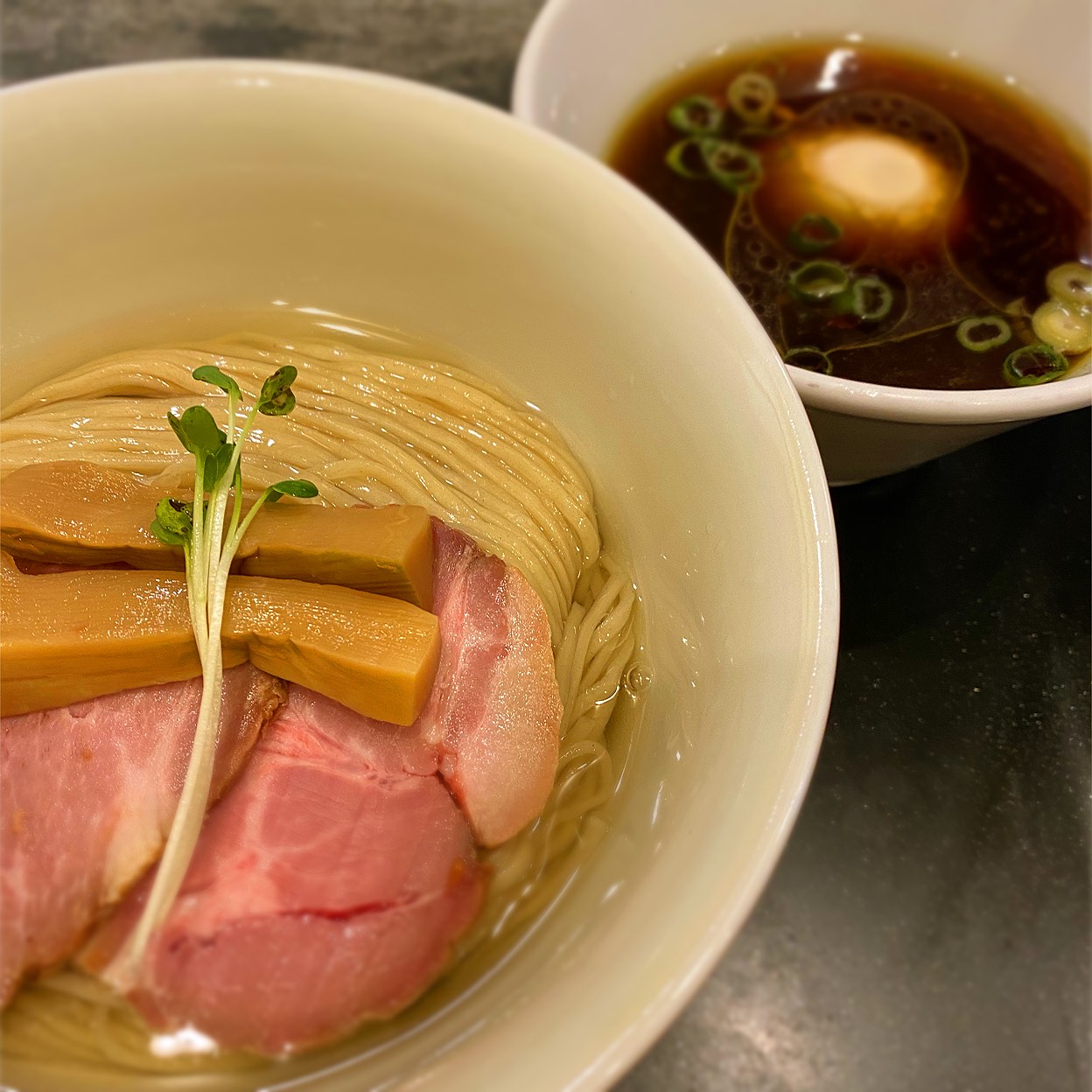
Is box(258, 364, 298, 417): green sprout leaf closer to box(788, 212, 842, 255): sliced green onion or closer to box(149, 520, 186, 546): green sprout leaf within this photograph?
box(149, 520, 186, 546): green sprout leaf

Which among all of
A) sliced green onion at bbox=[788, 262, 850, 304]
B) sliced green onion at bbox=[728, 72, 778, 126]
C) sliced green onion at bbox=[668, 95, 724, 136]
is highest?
sliced green onion at bbox=[728, 72, 778, 126]

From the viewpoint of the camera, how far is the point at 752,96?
223cm

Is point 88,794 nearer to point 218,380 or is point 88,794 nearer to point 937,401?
point 218,380

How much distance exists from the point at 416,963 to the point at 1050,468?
1.61m

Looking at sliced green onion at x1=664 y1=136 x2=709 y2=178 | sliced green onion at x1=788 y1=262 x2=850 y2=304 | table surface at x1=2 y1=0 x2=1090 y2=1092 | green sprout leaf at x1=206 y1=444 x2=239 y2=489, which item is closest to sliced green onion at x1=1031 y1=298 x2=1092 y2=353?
table surface at x1=2 y1=0 x2=1090 y2=1092

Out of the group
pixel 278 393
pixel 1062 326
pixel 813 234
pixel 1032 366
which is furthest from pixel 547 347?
pixel 1062 326

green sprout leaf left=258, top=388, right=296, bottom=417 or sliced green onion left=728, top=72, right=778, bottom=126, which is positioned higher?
sliced green onion left=728, top=72, right=778, bottom=126

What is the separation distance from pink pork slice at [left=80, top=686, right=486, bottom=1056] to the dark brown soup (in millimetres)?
1118

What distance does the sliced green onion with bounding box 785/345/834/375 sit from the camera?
1726 millimetres

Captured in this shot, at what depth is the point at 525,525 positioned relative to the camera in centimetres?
146

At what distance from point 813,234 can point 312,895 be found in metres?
1.67

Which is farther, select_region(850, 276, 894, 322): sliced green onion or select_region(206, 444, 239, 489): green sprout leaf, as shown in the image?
select_region(850, 276, 894, 322): sliced green onion

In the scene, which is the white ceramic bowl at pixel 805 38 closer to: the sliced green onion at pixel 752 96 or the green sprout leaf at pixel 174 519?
the sliced green onion at pixel 752 96

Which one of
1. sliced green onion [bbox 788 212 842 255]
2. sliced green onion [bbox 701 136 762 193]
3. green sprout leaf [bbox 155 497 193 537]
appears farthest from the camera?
sliced green onion [bbox 701 136 762 193]
